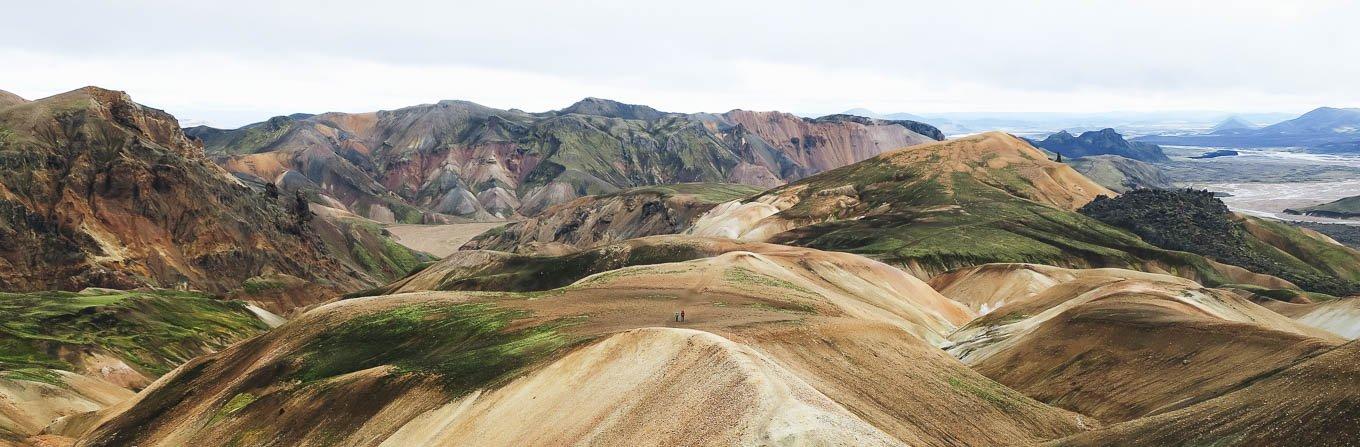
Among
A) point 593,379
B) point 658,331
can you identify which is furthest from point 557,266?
point 593,379

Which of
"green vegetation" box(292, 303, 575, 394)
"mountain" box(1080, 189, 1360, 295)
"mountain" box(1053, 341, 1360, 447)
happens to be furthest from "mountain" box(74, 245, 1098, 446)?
"mountain" box(1080, 189, 1360, 295)

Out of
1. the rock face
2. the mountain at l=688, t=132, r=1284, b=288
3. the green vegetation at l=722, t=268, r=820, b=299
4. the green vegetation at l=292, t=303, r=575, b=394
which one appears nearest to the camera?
the green vegetation at l=292, t=303, r=575, b=394

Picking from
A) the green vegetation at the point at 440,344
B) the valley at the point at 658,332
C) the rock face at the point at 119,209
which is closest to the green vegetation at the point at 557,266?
the valley at the point at 658,332

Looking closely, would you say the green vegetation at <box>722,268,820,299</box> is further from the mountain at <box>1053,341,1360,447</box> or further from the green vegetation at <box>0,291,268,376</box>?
the green vegetation at <box>0,291,268,376</box>

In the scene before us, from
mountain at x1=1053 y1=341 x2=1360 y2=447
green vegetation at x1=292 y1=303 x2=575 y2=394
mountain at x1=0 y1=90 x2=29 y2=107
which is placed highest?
mountain at x1=0 y1=90 x2=29 y2=107

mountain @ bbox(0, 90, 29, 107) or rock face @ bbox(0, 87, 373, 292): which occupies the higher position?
mountain @ bbox(0, 90, 29, 107)

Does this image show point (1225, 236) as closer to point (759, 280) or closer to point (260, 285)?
point (759, 280)

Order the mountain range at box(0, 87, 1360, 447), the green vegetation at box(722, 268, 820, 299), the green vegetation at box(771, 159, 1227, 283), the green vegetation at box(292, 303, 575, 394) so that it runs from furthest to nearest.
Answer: the green vegetation at box(771, 159, 1227, 283) → the green vegetation at box(722, 268, 820, 299) → the green vegetation at box(292, 303, 575, 394) → the mountain range at box(0, 87, 1360, 447)

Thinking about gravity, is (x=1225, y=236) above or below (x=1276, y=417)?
below
